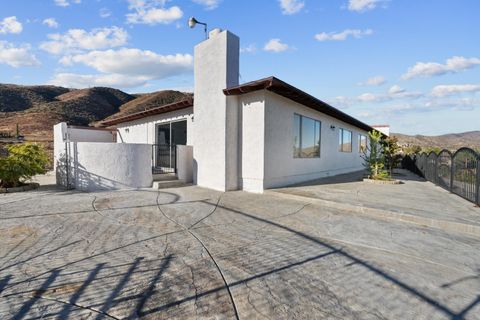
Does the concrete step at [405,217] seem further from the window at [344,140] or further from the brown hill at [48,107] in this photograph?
the brown hill at [48,107]

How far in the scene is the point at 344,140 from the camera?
1589cm

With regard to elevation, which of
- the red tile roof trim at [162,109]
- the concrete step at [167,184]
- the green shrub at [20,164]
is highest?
the red tile roof trim at [162,109]

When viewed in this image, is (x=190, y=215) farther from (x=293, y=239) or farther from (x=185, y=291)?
(x=185, y=291)

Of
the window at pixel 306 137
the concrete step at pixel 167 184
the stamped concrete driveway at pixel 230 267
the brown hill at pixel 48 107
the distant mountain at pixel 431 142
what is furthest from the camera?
the brown hill at pixel 48 107

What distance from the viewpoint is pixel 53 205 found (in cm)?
644

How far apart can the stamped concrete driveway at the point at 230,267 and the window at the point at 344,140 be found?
998 cm

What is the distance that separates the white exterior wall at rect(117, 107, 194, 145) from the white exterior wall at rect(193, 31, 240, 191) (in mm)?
1349

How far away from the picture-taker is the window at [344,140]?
49.3 ft

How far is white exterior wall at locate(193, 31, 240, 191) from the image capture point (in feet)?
28.4

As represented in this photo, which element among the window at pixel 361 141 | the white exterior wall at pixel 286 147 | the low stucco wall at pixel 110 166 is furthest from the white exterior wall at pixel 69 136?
the window at pixel 361 141

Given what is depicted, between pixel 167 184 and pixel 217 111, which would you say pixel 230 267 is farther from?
pixel 167 184

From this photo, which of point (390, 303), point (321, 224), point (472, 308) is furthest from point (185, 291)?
point (321, 224)

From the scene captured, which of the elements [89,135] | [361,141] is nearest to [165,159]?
[89,135]

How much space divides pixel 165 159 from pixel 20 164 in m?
4.82
